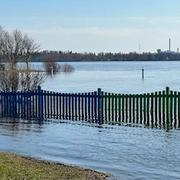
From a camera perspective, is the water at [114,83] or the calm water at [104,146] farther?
the water at [114,83]

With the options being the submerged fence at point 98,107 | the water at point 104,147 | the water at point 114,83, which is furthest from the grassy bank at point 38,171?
the water at point 114,83

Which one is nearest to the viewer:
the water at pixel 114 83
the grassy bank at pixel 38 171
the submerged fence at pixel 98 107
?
the grassy bank at pixel 38 171

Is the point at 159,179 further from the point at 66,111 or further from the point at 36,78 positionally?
the point at 36,78

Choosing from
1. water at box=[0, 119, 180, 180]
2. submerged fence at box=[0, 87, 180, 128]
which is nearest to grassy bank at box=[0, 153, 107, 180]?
water at box=[0, 119, 180, 180]

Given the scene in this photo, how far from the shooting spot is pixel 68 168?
11.6 meters

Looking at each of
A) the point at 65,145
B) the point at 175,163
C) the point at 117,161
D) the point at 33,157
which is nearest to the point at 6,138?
the point at 65,145

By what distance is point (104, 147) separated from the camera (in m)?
15.2

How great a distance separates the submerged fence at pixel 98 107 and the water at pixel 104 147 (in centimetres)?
141

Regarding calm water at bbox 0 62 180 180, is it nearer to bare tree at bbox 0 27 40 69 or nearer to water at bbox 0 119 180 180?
water at bbox 0 119 180 180

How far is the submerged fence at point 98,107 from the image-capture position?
20125 millimetres

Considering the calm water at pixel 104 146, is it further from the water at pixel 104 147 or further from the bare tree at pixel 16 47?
the bare tree at pixel 16 47

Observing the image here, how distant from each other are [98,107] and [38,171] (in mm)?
11078

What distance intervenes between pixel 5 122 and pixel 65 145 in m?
6.91

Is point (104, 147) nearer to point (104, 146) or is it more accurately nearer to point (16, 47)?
point (104, 146)
